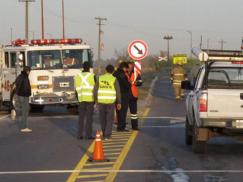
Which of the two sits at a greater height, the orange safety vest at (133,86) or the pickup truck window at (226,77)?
the pickup truck window at (226,77)

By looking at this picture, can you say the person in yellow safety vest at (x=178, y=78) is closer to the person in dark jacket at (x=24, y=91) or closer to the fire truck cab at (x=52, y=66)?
the fire truck cab at (x=52, y=66)

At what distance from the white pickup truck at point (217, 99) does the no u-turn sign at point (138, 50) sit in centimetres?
994

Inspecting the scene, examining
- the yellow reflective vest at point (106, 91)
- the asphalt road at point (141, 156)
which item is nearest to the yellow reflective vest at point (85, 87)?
the yellow reflective vest at point (106, 91)

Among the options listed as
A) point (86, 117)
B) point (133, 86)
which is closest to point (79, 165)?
point (86, 117)

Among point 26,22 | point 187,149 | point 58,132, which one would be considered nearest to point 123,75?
point 58,132

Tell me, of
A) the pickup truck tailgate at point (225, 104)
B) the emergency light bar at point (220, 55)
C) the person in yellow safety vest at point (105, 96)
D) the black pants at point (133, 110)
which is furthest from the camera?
the black pants at point (133, 110)

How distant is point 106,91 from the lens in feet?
51.2

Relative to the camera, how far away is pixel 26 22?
66.5 metres

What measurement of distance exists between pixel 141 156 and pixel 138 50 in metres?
11.8

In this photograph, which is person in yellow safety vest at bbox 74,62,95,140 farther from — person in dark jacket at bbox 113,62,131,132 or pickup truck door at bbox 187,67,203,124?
pickup truck door at bbox 187,67,203,124

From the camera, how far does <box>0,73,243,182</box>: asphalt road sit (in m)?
10.4

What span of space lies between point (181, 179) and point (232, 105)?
2.66 meters

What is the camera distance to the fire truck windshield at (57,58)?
23.6m

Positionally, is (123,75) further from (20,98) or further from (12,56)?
(12,56)
